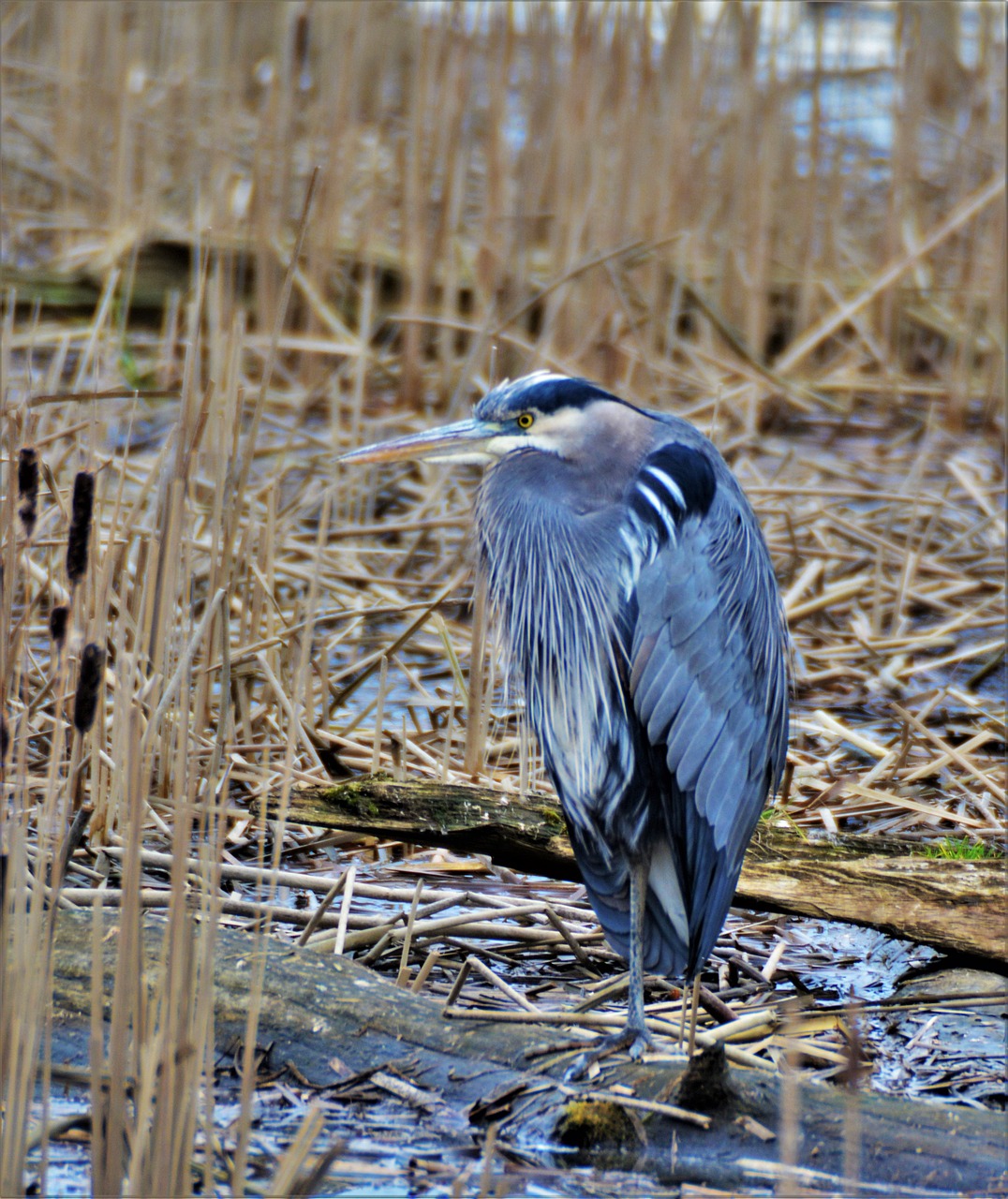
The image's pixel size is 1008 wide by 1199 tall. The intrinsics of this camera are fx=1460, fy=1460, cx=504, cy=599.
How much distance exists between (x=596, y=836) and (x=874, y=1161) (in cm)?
86

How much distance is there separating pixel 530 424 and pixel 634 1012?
1.08 meters

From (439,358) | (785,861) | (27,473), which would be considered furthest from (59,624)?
(439,358)

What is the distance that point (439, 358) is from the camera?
6664 millimetres

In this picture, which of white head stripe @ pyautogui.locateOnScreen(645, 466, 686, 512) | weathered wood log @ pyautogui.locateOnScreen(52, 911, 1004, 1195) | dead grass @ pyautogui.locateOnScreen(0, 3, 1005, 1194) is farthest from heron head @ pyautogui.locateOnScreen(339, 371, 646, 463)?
weathered wood log @ pyautogui.locateOnScreen(52, 911, 1004, 1195)

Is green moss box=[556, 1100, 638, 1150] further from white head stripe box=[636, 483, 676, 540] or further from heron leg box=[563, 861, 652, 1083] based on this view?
white head stripe box=[636, 483, 676, 540]

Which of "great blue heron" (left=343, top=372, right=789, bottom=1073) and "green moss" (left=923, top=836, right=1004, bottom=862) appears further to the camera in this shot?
"green moss" (left=923, top=836, right=1004, bottom=862)

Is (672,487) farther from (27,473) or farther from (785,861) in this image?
(27,473)

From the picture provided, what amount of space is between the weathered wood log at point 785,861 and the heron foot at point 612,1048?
1.43 feet

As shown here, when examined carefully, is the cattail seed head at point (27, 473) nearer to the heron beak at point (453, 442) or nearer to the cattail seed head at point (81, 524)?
the cattail seed head at point (81, 524)

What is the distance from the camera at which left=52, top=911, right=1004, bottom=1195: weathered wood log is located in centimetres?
200

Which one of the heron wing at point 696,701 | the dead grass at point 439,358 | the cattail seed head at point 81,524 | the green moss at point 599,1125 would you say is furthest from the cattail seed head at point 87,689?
the heron wing at point 696,701

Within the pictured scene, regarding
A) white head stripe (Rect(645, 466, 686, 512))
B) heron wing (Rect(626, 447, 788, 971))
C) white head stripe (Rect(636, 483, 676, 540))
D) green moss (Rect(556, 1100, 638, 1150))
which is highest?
white head stripe (Rect(645, 466, 686, 512))

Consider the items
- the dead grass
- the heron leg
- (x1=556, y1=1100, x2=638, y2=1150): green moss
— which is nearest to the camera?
(x1=556, y1=1100, x2=638, y2=1150): green moss

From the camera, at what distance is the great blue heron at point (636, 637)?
2674mm
